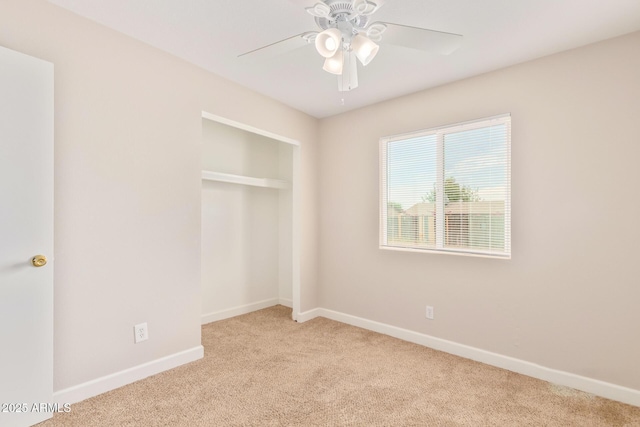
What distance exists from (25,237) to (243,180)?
6.73ft

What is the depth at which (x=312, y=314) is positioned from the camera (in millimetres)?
3744

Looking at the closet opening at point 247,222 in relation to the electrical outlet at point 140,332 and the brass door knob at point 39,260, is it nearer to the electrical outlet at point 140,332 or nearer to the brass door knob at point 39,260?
the electrical outlet at point 140,332

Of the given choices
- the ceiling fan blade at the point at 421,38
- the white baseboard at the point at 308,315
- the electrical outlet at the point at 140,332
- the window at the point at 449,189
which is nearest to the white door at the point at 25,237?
the electrical outlet at the point at 140,332

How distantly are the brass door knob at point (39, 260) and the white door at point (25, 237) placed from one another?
11 mm

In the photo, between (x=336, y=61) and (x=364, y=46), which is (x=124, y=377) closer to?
(x=336, y=61)

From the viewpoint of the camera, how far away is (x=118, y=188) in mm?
2172

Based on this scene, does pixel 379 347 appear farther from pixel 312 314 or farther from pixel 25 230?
pixel 25 230

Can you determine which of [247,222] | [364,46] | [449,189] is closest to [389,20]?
[364,46]

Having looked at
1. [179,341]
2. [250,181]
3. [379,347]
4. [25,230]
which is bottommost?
[379,347]

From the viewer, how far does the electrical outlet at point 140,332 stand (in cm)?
225

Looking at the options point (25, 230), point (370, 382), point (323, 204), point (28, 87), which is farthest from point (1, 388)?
point (323, 204)

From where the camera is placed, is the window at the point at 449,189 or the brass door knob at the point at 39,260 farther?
the window at the point at 449,189

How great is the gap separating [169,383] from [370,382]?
1.42 m

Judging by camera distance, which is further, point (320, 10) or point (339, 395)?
point (339, 395)
